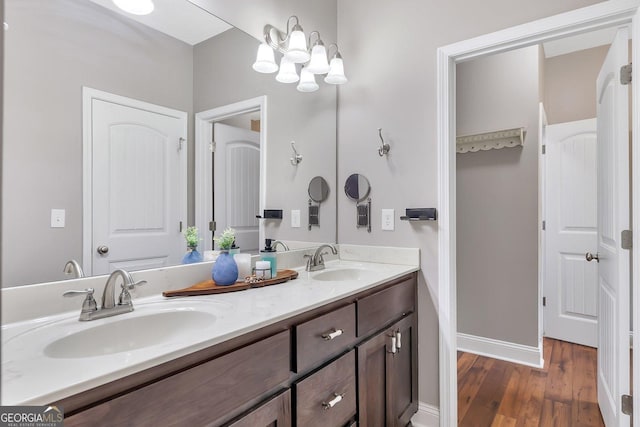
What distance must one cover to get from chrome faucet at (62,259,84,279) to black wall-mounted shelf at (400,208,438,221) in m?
1.50

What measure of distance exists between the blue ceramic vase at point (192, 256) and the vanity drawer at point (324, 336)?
0.58 m

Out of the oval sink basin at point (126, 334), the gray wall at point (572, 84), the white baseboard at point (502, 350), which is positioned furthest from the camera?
the gray wall at point (572, 84)

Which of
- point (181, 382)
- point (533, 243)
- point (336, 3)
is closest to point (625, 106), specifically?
point (533, 243)

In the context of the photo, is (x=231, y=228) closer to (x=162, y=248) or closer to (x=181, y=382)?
(x=162, y=248)

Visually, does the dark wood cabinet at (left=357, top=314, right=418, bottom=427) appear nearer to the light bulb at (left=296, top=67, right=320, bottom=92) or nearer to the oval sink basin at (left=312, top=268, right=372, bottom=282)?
the oval sink basin at (left=312, top=268, right=372, bottom=282)

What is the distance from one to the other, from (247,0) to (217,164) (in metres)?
0.83

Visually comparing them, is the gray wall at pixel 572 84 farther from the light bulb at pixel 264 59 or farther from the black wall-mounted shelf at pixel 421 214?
the light bulb at pixel 264 59

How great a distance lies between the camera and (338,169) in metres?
2.28

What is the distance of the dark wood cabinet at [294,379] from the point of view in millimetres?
712

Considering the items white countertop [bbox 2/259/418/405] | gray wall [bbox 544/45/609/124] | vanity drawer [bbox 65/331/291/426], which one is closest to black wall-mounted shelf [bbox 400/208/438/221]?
white countertop [bbox 2/259/418/405]

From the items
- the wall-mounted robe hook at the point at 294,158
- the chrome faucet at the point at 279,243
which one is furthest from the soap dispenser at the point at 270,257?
the wall-mounted robe hook at the point at 294,158

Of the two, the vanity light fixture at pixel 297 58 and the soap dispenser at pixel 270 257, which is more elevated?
the vanity light fixture at pixel 297 58

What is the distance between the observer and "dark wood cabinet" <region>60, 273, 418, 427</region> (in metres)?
0.71

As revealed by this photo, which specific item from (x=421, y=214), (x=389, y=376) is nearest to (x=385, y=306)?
(x=389, y=376)
